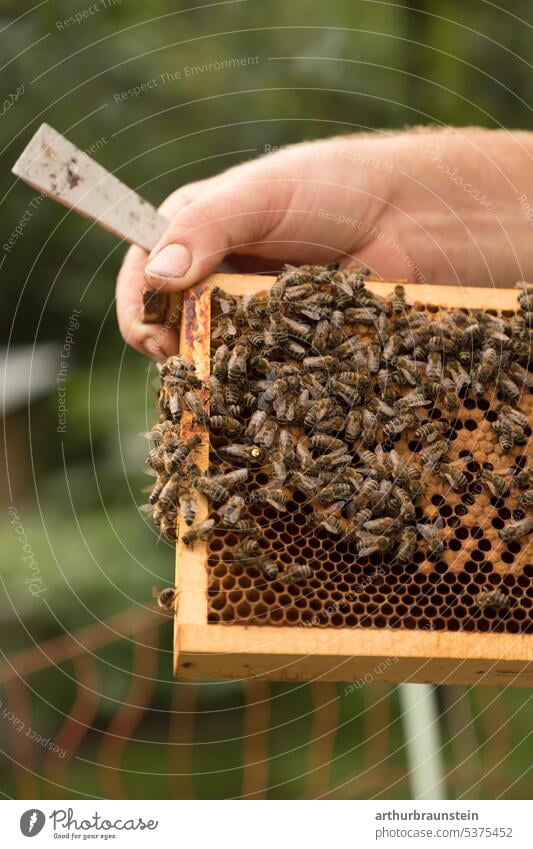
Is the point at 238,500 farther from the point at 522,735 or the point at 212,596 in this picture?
the point at 522,735

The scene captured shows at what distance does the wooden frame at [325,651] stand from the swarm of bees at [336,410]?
0.14 meters

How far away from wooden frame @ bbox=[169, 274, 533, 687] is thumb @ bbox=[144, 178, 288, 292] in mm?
843

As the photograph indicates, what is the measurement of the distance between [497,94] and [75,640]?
624cm

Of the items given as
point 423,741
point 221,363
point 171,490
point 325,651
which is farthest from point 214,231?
point 423,741

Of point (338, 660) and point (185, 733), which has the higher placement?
point (338, 660)

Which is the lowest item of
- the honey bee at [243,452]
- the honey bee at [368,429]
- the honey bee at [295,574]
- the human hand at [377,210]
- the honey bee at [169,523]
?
the honey bee at [295,574]

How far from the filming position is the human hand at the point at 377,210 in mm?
5898

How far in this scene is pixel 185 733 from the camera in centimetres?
984

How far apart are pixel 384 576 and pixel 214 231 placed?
2.20 metres

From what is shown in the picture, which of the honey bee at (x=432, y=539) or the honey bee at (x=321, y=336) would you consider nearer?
the honey bee at (x=432, y=539)

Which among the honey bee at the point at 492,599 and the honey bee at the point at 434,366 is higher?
the honey bee at the point at 434,366

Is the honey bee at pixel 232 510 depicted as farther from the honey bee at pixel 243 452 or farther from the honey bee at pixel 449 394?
the honey bee at pixel 449 394

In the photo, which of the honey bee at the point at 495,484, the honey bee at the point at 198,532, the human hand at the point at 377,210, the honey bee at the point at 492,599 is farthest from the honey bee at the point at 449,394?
the human hand at the point at 377,210

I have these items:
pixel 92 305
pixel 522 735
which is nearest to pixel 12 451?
pixel 92 305
